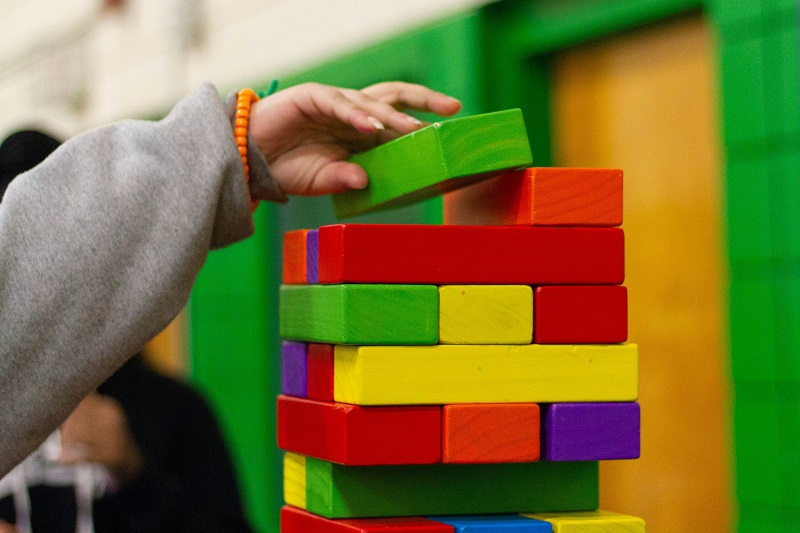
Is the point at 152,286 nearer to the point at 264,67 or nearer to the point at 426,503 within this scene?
the point at 426,503

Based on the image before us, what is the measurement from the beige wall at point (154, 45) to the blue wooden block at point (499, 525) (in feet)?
5.61

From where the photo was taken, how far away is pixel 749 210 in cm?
186

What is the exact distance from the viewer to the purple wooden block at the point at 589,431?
0.93m

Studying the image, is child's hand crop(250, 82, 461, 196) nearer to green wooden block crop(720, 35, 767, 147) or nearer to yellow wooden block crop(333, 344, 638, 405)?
yellow wooden block crop(333, 344, 638, 405)

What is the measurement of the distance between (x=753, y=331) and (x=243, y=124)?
3.79ft

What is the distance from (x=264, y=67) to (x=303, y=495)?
2.50m

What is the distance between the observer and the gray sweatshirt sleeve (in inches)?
35.5

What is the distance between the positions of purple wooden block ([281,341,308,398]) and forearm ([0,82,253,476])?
124 mm

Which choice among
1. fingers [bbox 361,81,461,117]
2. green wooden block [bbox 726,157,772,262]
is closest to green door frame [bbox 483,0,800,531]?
green wooden block [bbox 726,157,772,262]

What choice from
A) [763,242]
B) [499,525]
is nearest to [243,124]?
[499,525]

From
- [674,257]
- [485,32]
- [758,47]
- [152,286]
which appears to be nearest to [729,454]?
[674,257]

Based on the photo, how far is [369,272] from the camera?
902 millimetres

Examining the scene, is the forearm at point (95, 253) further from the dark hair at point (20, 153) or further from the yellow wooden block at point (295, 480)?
the dark hair at point (20, 153)

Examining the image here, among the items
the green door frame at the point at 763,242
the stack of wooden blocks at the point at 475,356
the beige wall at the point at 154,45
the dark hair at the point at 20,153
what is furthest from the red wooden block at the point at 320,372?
the beige wall at the point at 154,45
